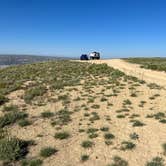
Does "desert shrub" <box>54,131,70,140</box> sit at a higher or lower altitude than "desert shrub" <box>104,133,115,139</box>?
lower

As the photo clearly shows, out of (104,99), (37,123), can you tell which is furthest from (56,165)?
(104,99)

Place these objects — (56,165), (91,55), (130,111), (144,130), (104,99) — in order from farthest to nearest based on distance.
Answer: (91,55) < (104,99) < (130,111) < (144,130) < (56,165)

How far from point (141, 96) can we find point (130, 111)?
13.0ft

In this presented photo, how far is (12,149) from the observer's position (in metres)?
12.3

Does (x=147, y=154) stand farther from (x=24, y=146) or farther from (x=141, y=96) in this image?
(x=141, y=96)

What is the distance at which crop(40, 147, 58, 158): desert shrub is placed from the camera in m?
12.2

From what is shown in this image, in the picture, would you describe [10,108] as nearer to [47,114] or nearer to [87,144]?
[47,114]

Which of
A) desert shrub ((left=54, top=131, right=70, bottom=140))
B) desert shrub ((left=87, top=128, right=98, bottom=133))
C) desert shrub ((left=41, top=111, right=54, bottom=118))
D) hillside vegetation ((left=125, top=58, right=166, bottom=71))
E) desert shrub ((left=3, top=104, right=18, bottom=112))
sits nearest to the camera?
desert shrub ((left=54, top=131, right=70, bottom=140))

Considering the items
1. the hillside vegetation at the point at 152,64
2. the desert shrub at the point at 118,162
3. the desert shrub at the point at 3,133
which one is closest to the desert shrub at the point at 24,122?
the desert shrub at the point at 3,133

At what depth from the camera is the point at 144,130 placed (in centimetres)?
1432

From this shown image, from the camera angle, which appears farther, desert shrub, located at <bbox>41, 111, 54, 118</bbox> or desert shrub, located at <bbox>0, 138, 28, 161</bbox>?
desert shrub, located at <bbox>41, 111, 54, 118</bbox>

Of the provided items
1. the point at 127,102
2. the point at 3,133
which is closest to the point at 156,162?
the point at 3,133

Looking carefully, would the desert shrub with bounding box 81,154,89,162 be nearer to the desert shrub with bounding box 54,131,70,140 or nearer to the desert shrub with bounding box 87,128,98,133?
the desert shrub with bounding box 54,131,70,140

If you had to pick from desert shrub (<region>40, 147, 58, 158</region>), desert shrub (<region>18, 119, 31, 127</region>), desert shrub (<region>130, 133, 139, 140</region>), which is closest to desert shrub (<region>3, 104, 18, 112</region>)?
desert shrub (<region>18, 119, 31, 127</region>)
